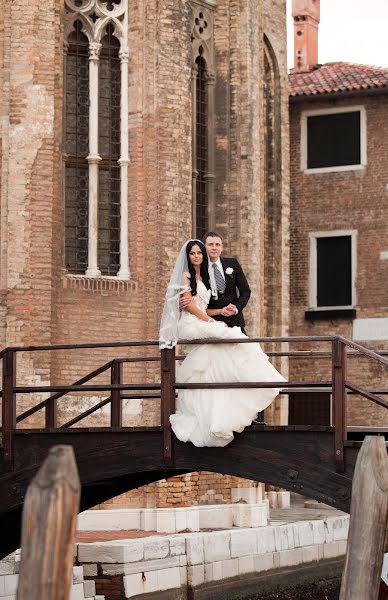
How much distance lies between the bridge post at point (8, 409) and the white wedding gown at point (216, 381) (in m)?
1.68

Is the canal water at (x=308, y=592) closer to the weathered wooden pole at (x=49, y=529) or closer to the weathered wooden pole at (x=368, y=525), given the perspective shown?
the weathered wooden pole at (x=368, y=525)

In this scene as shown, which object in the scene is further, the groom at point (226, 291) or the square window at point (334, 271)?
the square window at point (334, 271)

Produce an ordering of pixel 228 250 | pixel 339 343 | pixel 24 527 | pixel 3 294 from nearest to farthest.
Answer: pixel 24 527 → pixel 339 343 → pixel 3 294 → pixel 228 250

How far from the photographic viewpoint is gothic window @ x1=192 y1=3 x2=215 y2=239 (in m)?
25.1

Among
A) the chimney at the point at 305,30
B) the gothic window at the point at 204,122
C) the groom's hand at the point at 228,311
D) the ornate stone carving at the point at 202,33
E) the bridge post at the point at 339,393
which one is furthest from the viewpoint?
the chimney at the point at 305,30

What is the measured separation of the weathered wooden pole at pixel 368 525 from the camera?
11.8m

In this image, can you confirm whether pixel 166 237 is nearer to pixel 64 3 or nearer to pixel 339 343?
pixel 64 3

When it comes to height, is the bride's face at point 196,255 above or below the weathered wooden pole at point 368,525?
above

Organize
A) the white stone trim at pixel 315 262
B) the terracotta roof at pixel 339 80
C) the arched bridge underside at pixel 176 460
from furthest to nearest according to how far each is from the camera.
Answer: the white stone trim at pixel 315 262, the terracotta roof at pixel 339 80, the arched bridge underside at pixel 176 460

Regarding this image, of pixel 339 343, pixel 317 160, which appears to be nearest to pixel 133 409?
pixel 339 343

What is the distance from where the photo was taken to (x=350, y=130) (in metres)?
33.4

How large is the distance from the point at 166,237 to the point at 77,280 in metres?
1.48

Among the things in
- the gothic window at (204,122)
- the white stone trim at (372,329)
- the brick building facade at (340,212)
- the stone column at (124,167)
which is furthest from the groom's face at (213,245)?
the white stone trim at (372,329)

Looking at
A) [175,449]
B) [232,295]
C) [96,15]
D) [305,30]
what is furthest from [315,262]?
[175,449]
